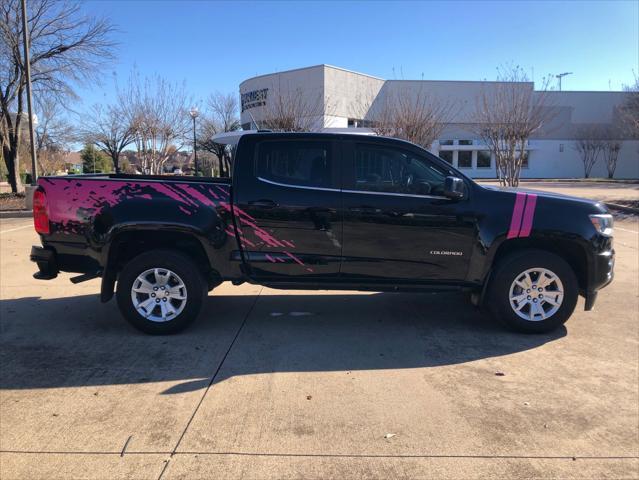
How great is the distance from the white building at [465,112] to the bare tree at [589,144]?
1.88 ft

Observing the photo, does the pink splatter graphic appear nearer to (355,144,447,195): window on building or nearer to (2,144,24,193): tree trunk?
(355,144,447,195): window on building

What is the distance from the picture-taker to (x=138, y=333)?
5094mm

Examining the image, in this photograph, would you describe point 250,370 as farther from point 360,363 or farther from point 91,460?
point 91,460

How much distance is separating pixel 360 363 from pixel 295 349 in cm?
66

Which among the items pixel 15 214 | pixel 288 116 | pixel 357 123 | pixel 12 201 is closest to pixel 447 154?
pixel 357 123

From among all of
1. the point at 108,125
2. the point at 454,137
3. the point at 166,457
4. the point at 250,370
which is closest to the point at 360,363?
the point at 250,370

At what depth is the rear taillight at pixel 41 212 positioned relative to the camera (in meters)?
4.92

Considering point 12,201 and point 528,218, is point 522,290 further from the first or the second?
point 12,201

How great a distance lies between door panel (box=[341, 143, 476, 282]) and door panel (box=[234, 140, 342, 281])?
17 cm

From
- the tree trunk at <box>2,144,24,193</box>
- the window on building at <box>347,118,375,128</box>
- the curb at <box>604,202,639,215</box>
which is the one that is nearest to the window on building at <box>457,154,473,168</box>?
the window on building at <box>347,118,375,128</box>

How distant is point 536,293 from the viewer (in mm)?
4988

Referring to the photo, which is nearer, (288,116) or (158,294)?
(158,294)

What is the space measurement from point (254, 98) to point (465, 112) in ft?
56.8

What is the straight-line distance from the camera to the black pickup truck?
4852 millimetres
